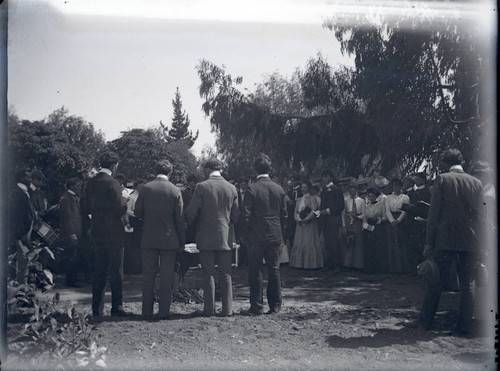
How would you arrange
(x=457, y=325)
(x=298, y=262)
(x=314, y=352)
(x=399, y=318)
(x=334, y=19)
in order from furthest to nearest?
(x=298, y=262) < (x=334, y=19) < (x=399, y=318) < (x=457, y=325) < (x=314, y=352)

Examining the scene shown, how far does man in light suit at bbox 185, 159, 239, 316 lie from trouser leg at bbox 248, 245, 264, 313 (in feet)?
0.97

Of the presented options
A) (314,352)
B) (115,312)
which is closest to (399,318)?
(314,352)

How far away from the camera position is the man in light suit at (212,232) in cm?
695

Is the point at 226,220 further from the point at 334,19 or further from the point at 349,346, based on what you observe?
the point at 334,19

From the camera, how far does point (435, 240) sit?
610 cm

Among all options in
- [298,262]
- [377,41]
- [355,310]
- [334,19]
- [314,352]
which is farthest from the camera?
[298,262]

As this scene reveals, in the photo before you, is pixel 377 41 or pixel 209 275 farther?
pixel 377 41

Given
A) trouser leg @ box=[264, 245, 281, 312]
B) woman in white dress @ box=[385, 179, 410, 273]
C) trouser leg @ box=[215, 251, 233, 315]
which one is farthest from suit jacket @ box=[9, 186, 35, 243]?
woman in white dress @ box=[385, 179, 410, 273]

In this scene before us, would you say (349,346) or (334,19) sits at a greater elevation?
(334,19)

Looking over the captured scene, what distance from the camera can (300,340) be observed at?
18.9 feet

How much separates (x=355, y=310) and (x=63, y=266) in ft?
16.8

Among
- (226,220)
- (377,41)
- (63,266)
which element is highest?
(377,41)

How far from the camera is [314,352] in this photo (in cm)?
533

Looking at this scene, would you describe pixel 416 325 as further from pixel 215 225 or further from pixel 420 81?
pixel 420 81
